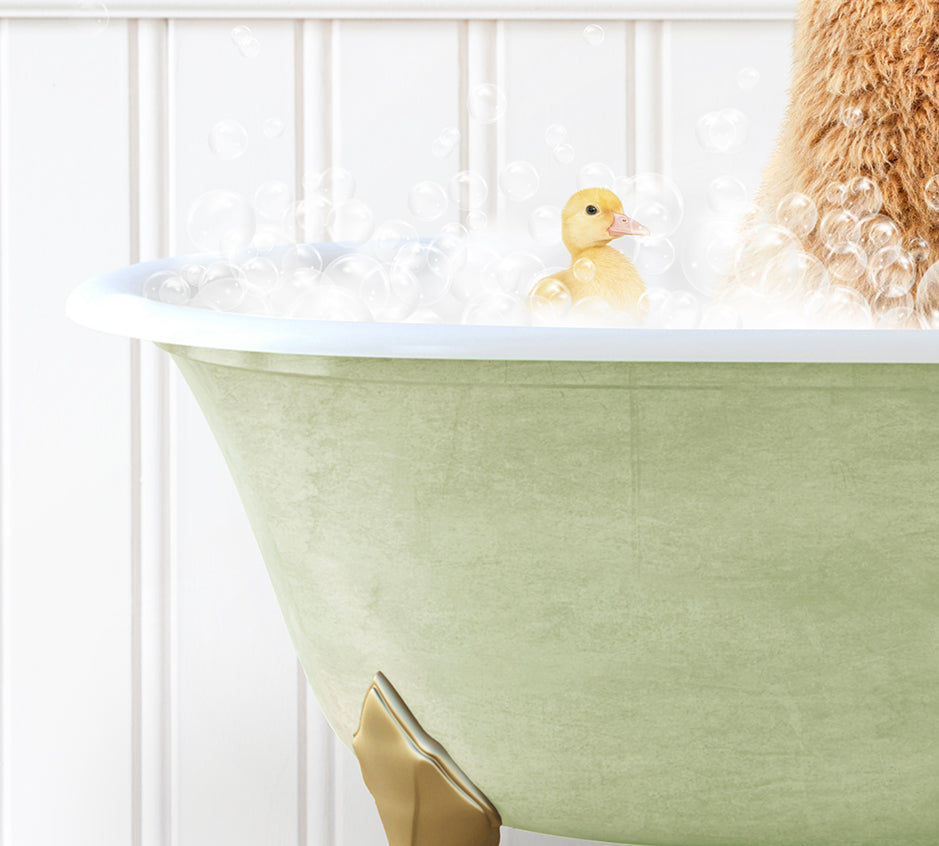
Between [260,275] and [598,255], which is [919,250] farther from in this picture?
[260,275]

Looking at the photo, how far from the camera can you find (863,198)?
2.57 feet

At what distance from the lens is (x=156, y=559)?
Answer: 1.40 metres

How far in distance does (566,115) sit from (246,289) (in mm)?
638

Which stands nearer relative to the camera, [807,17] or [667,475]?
[667,475]

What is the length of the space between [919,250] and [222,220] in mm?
586

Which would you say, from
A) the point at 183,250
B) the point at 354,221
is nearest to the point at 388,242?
the point at 354,221

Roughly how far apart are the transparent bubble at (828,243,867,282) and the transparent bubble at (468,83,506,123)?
23.0 inches

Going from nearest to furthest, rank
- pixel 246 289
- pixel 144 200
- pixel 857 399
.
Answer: pixel 857 399, pixel 246 289, pixel 144 200

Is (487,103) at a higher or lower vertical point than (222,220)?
higher

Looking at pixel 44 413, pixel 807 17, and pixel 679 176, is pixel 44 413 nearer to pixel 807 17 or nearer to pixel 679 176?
pixel 679 176

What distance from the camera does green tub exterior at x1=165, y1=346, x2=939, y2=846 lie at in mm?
655

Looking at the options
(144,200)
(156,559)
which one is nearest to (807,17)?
(144,200)

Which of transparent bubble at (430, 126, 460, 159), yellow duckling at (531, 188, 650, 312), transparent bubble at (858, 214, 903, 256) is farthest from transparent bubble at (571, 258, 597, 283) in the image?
transparent bubble at (430, 126, 460, 159)

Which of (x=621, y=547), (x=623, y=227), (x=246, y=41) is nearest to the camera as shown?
(x=621, y=547)
